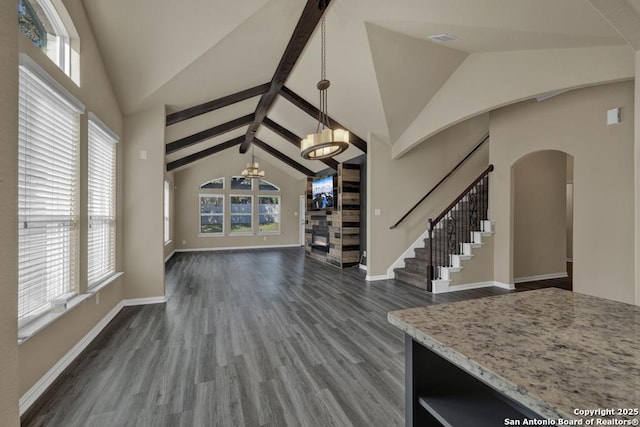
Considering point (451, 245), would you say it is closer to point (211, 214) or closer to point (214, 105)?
point (214, 105)

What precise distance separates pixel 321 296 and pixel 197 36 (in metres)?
3.77

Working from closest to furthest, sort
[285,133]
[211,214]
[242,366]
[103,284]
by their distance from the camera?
[242,366] < [103,284] < [285,133] < [211,214]

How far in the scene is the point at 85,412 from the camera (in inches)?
73.9

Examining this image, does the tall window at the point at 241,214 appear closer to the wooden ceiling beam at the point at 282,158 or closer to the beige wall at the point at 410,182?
the wooden ceiling beam at the point at 282,158

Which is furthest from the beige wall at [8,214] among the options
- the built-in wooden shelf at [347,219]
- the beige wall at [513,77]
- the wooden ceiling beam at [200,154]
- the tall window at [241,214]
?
the tall window at [241,214]

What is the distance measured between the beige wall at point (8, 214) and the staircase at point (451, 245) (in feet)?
15.3

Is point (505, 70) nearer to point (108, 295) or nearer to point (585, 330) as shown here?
point (585, 330)

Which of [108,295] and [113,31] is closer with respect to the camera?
[113,31]

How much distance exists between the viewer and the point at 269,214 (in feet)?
36.2

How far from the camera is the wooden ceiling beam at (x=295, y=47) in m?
3.34

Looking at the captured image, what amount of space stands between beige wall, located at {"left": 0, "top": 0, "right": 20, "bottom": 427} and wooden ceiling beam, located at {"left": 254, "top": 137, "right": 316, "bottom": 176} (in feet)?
25.8

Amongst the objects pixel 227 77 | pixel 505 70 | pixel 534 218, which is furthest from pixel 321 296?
pixel 534 218

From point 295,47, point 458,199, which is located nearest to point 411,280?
point 458,199

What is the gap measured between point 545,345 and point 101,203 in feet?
13.3
